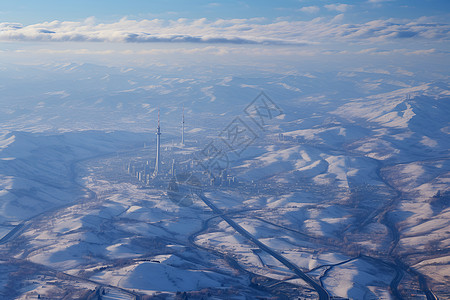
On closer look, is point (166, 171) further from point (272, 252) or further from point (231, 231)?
point (272, 252)

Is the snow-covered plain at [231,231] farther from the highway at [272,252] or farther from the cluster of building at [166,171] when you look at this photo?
the cluster of building at [166,171]

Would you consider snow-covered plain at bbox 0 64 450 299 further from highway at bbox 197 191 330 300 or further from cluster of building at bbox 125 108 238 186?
cluster of building at bbox 125 108 238 186

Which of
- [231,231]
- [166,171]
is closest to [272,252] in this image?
[231,231]

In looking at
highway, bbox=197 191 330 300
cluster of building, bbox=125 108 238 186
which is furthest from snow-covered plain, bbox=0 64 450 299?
cluster of building, bbox=125 108 238 186

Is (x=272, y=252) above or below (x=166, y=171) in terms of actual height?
above

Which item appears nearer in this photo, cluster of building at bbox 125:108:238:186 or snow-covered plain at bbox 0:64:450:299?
snow-covered plain at bbox 0:64:450:299

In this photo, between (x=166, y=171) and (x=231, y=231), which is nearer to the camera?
(x=231, y=231)

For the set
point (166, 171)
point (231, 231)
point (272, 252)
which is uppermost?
point (272, 252)

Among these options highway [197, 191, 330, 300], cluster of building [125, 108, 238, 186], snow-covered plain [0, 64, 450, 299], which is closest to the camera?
highway [197, 191, 330, 300]
